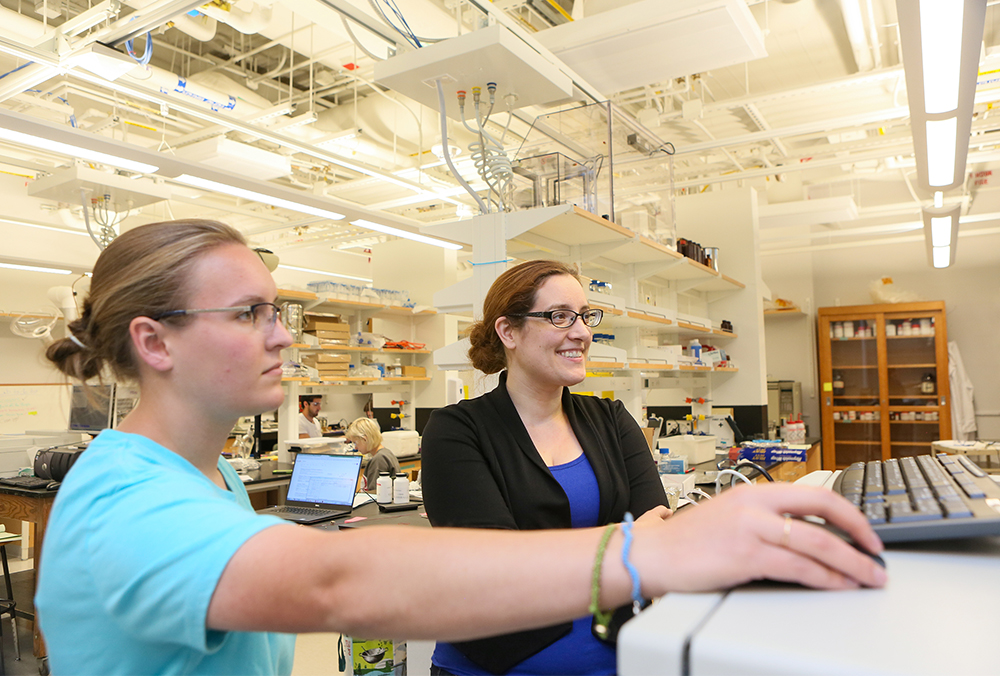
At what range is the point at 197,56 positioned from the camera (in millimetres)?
5984

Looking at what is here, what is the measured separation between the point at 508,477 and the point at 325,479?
2.50m

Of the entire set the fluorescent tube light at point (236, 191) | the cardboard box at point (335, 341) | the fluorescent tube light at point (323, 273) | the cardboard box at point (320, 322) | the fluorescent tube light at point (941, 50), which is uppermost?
the fluorescent tube light at point (323, 273)

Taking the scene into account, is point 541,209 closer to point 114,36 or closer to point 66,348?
point 114,36

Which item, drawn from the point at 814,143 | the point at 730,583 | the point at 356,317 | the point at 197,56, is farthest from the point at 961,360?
the point at 730,583

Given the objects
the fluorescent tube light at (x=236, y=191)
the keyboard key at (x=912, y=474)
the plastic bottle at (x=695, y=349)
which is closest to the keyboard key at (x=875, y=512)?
the keyboard key at (x=912, y=474)

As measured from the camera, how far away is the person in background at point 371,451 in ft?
15.2

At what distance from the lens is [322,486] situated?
3.79m

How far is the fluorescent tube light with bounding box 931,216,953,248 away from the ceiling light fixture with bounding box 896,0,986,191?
227cm

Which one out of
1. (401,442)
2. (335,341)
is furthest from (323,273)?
(401,442)

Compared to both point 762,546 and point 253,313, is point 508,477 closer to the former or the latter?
point 253,313

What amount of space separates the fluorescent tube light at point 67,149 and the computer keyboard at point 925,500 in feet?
13.5

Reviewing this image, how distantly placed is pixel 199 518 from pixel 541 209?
110 inches

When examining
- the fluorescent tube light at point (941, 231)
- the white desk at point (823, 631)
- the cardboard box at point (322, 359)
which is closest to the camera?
the white desk at point (823, 631)

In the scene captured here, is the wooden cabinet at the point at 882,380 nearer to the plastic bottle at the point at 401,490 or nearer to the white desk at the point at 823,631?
the plastic bottle at the point at 401,490
